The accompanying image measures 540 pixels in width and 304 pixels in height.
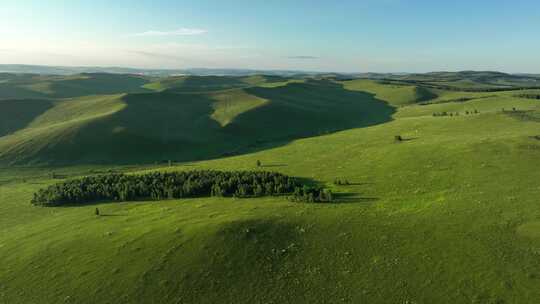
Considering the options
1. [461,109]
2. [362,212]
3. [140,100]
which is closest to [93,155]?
[140,100]

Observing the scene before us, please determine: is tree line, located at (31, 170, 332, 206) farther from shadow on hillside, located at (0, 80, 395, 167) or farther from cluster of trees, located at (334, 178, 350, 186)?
shadow on hillside, located at (0, 80, 395, 167)

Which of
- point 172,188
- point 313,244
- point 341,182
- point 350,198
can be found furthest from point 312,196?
point 172,188

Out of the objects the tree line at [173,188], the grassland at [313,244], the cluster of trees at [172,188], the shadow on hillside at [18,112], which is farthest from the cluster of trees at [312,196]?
the shadow on hillside at [18,112]

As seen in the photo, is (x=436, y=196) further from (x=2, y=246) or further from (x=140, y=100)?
A: (x=140, y=100)

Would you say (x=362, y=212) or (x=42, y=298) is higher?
(x=362, y=212)

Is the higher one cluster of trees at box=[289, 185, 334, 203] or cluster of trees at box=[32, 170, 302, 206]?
cluster of trees at box=[289, 185, 334, 203]

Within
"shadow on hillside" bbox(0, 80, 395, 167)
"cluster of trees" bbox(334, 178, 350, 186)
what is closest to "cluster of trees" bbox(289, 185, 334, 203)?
"cluster of trees" bbox(334, 178, 350, 186)
